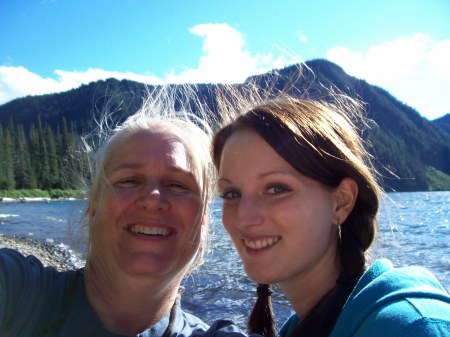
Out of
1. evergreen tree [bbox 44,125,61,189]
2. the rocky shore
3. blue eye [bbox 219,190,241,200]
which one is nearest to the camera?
blue eye [bbox 219,190,241,200]

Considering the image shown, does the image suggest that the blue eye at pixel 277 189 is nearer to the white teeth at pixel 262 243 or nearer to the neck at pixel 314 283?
the white teeth at pixel 262 243

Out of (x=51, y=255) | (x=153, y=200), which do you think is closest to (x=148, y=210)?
(x=153, y=200)

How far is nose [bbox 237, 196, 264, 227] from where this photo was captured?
6.88ft

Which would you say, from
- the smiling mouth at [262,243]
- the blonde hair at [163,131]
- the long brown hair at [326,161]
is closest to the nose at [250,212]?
the smiling mouth at [262,243]

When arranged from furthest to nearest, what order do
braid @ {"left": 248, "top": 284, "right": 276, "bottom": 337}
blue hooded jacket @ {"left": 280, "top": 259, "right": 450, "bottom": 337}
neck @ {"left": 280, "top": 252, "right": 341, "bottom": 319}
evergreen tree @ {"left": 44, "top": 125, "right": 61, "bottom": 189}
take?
evergreen tree @ {"left": 44, "top": 125, "right": 61, "bottom": 189} < braid @ {"left": 248, "top": 284, "right": 276, "bottom": 337} < neck @ {"left": 280, "top": 252, "right": 341, "bottom": 319} < blue hooded jacket @ {"left": 280, "top": 259, "right": 450, "bottom": 337}

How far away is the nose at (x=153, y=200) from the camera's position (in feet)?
7.43

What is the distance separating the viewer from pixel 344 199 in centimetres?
228

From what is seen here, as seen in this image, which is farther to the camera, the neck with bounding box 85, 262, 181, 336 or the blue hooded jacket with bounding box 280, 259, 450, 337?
the neck with bounding box 85, 262, 181, 336

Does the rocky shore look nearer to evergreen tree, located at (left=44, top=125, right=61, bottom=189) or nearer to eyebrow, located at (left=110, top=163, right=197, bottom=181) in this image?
eyebrow, located at (left=110, top=163, right=197, bottom=181)

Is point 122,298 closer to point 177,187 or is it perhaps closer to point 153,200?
point 153,200

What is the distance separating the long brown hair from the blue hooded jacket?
31cm

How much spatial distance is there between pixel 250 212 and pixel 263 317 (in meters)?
1.26

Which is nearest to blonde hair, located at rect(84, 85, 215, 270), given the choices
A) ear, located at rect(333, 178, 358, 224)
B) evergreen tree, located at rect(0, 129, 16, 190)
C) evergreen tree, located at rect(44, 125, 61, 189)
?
ear, located at rect(333, 178, 358, 224)

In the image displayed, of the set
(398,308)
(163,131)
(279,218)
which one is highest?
(163,131)
